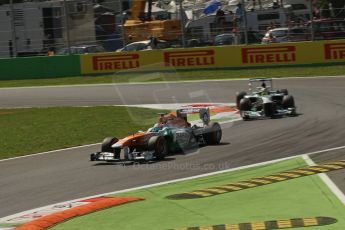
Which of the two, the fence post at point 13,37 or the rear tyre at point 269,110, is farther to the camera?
the fence post at point 13,37

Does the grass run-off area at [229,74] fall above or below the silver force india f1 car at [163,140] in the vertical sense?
below

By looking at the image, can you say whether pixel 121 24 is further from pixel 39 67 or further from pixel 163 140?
pixel 163 140

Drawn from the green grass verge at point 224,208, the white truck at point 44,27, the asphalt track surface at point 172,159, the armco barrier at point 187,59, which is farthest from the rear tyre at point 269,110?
the white truck at point 44,27

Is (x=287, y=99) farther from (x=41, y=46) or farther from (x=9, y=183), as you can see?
(x=41, y=46)

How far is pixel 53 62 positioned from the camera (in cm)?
3262

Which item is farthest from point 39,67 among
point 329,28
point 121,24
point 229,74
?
point 329,28

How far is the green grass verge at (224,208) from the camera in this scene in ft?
27.3

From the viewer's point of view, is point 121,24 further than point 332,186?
Yes

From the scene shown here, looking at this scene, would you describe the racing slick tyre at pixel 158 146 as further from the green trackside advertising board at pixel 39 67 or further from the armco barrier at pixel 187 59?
the green trackside advertising board at pixel 39 67

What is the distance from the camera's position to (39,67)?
32844mm

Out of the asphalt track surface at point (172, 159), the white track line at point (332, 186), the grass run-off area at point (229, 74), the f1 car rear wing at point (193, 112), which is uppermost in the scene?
the f1 car rear wing at point (193, 112)

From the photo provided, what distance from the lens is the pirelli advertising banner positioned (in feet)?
93.3

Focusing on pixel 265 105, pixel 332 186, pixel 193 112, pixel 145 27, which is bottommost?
pixel 265 105

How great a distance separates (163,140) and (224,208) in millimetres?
4107
